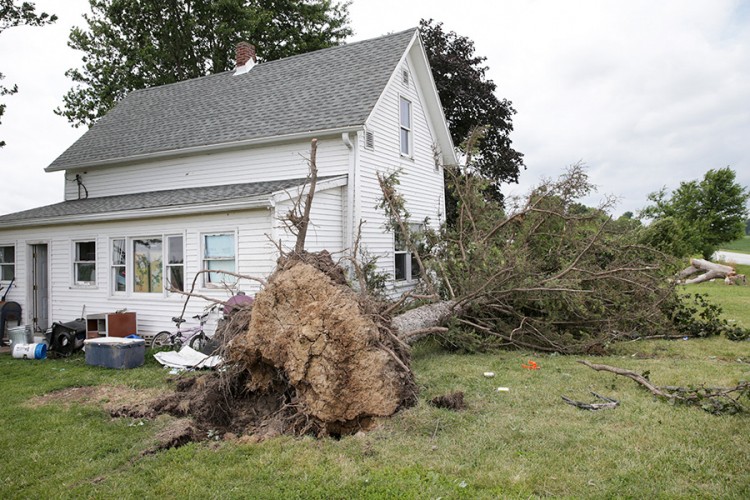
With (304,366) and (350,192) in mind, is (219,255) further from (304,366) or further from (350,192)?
(304,366)

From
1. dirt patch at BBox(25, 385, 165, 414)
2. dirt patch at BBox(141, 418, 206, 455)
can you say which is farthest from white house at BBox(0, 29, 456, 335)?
dirt patch at BBox(141, 418, 206, 455)

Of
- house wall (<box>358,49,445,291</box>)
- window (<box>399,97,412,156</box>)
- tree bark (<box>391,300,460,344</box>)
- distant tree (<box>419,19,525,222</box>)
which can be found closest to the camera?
tree bark (<box>391,300,460,344</box>)

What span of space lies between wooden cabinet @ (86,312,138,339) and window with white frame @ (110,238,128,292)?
1043mm

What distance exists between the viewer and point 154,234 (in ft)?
37.8

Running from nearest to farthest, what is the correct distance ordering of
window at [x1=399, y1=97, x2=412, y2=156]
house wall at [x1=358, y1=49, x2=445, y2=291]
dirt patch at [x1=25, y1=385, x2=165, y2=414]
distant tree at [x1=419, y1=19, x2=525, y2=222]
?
dirt patch at [x1=25, y1=385, x2=165, y2=414] → house wall at [x1=358, y1=49, x2=445, y2=291] → window at [x1=399, y1=97, x2=412, y2=156] → distant tree at [x1=419, y1=19, x2=525, y2=222]

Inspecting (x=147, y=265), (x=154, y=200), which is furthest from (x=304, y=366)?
(x=154, y=200)

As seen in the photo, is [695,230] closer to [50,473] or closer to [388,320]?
[388,320]

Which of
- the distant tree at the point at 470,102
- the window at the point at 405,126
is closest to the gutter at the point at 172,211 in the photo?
the window at the point at 405,126

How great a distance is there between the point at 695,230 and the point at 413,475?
113ft

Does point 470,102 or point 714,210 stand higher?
point 470,102

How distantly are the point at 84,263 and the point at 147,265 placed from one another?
7.09ft

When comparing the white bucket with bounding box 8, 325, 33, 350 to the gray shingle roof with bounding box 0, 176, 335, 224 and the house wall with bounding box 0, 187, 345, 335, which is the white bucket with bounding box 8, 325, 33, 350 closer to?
the house wall with bounding box 0, 187, 345, 335

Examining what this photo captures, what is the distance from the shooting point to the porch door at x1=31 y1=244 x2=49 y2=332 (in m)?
13.6

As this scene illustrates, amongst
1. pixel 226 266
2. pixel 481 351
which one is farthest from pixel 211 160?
pixel 481 351
